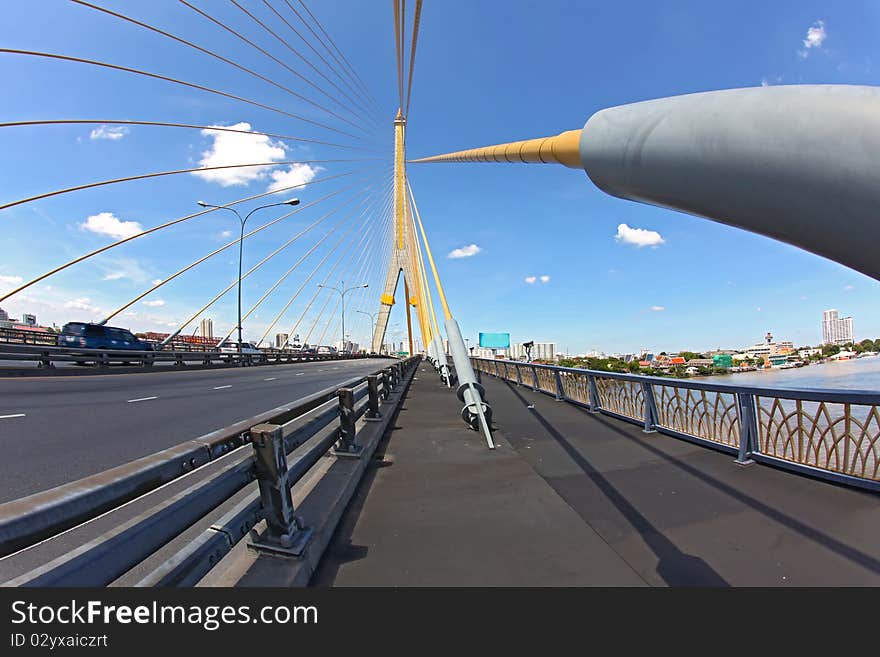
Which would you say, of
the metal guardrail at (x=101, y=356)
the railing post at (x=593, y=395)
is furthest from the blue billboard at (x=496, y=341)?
the railing post at (x=593, y=395)

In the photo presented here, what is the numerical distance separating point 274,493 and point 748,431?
5582mm

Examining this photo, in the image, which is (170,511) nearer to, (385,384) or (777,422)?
(777,422)

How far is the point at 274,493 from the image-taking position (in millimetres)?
2465

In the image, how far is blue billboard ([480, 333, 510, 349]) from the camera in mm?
51812

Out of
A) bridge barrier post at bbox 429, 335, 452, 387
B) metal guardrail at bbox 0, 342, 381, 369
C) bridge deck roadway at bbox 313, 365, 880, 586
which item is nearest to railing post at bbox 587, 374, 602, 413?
bridge deck roadway at bbox 313, 365, 880, 586

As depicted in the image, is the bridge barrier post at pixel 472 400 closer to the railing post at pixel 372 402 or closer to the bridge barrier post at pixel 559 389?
the railing post at pixel 372 402

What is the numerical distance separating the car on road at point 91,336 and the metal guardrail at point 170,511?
23730mm

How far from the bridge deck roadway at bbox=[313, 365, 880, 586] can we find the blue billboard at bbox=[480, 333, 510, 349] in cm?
4578

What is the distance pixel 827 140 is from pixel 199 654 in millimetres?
2556

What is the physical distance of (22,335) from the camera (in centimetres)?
2100

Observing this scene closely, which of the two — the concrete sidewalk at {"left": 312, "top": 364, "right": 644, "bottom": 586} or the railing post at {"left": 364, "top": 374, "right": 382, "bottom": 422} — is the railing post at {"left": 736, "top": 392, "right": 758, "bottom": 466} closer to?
the concrete sidewalk at {"left": 312, "top": 364, "right": 644, "bottom": 586}

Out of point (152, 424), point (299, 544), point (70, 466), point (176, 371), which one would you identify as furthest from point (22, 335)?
point (299, 544)

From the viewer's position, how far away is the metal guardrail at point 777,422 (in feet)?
13.8

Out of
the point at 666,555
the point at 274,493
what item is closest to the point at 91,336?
the point at 274,493
